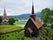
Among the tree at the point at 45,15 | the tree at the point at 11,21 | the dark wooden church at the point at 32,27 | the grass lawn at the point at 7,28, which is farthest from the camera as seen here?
the tree at the point at 45,15

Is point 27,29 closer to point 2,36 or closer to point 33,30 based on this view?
point 33,30

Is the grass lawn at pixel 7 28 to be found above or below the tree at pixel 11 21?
below

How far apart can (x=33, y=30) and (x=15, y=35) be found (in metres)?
0.43

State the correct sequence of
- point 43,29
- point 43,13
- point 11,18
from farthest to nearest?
point 43,13 < point 43,29 < point 11,18

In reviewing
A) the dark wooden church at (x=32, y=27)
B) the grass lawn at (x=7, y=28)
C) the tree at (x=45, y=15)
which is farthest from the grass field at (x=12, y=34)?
the tree at (x=45, y=15)

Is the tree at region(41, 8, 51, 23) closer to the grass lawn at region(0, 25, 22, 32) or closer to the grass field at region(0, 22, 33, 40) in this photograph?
the grass field at region(0, 22, 33, 40)

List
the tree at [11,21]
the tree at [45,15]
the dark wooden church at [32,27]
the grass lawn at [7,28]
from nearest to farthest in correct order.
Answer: the grass lawn at [7,28]
the tree at [11,21]
the dark wooden church at [32,27]
the tree at [45,15]

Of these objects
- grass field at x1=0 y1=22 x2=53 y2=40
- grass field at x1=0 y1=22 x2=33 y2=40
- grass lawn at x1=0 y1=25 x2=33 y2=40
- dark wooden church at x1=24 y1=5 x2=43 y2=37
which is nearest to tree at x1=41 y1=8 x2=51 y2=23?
grass field at x1=0 y1=22 x2=53 y2=40

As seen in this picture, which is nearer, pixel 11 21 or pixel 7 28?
pixel 7 28

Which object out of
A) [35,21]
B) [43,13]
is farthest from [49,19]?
[35,21]

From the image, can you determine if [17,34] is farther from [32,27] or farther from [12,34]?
[32,27]

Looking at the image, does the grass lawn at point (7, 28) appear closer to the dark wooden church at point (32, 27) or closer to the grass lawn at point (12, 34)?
the grass lawn at point (12, 34)

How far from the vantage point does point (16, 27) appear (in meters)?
4.21

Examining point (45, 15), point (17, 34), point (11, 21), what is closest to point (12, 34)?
point (17, 34)
